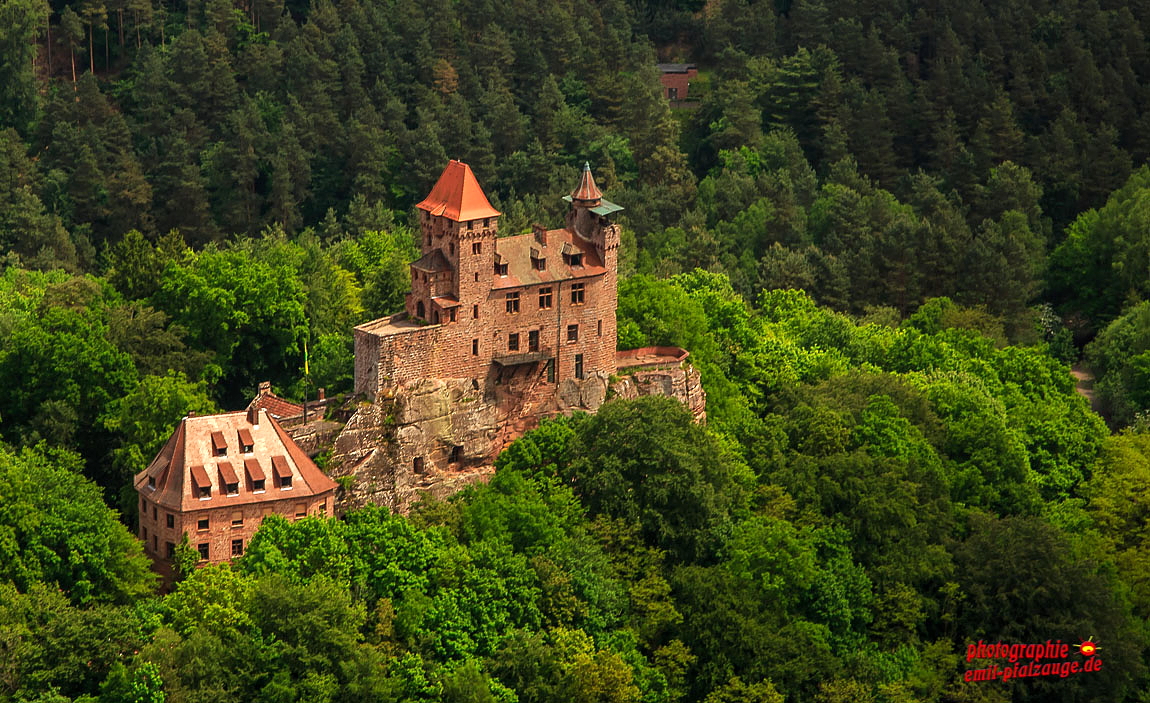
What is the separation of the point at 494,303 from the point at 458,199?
526 cm

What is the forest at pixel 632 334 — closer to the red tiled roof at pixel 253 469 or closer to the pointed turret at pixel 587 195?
the red tiled roof at pixel 253 469

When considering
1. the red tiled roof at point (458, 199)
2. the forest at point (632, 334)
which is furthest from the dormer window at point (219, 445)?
the red tiled roof at point (458, 199)

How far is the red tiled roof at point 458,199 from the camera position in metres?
115

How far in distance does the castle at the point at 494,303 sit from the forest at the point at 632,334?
162 inches

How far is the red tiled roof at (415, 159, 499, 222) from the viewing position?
115188 millimetres

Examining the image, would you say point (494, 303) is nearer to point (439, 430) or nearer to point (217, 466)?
point (439, 430)

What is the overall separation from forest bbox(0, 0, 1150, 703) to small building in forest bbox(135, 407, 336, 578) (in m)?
1.47

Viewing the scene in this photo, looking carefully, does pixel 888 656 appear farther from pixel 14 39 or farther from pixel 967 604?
pixel 14 39

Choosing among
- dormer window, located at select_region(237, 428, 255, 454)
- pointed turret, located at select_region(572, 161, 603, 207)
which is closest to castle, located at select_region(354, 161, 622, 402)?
pointed turret, located at select_region(572, 161, 603, 207)

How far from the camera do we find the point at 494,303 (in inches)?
4587

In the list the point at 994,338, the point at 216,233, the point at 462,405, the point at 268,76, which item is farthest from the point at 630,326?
the point at 268,76

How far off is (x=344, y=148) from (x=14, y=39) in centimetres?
2387

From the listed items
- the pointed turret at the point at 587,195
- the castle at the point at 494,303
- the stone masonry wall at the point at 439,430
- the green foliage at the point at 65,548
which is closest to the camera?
the green foliage at the point at 65,548

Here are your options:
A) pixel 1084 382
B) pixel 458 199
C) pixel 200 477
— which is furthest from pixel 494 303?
pixel 1084 382
